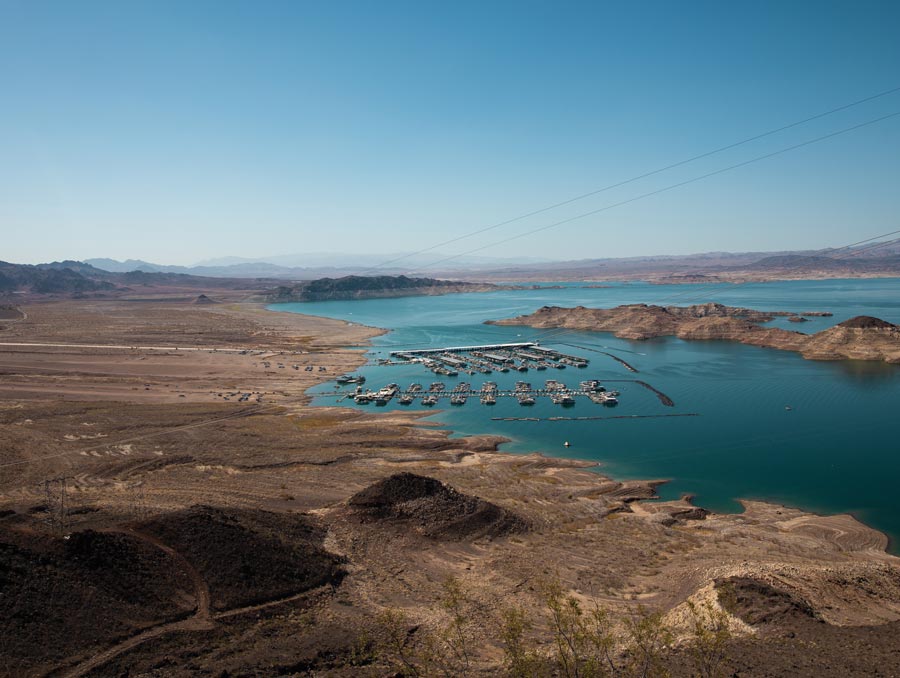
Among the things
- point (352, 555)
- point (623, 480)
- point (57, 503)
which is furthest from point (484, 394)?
point (57, 503)

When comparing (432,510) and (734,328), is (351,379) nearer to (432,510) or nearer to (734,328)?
(432,510)

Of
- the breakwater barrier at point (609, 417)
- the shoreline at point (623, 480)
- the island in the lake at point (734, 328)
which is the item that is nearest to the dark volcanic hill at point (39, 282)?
the island in the lake at point (734, 328)

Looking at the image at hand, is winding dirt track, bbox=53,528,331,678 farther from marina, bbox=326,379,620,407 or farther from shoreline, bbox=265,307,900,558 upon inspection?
marina, bbox=326,379,620,407

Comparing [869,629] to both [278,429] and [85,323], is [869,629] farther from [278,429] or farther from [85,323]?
[85,323]

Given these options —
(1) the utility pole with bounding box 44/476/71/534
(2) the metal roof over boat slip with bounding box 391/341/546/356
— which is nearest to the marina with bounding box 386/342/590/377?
(2) the metal roof over boat slip with bounding box 391/341/546/356

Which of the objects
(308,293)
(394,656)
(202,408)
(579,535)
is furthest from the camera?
(308,293)

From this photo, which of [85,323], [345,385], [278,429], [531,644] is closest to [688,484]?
[531,644]

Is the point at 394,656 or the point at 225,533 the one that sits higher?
the point at 225,533
